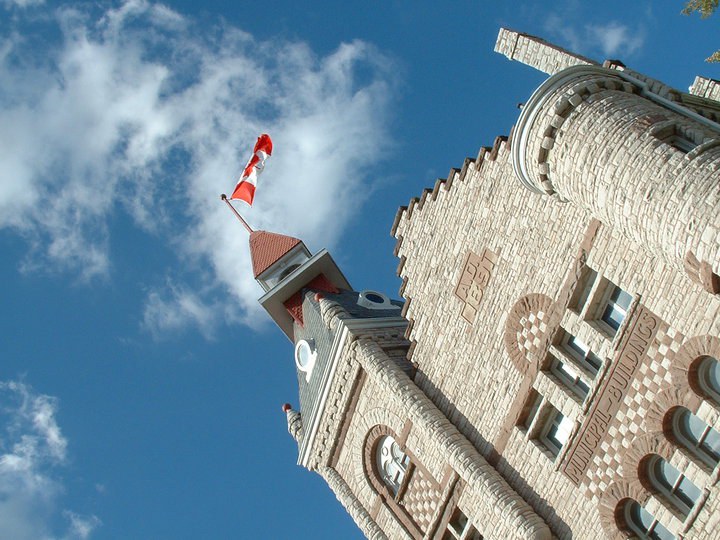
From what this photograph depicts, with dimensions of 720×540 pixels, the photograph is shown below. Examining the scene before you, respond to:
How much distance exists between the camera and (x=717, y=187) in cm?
1003

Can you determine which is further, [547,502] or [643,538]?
[547,502]

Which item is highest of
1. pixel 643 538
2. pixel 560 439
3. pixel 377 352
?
pixel 377 352

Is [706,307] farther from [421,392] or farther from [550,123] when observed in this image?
[421,392]

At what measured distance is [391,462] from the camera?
19047mm

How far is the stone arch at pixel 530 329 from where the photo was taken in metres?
14.3

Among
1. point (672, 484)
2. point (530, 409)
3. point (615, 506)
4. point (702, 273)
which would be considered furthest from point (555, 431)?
point (702, 273)

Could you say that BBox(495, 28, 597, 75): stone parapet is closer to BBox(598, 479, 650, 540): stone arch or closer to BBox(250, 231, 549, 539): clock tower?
BBox(250, 231, 549, 539): clock tower

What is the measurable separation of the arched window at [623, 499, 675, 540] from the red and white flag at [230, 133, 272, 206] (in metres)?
17.3

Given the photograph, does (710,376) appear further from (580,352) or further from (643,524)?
(643,524)

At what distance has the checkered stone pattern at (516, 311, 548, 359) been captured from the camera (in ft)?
47.4

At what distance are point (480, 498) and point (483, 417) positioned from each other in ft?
5.37

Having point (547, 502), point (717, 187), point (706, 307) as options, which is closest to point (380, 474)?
point (547, 502)

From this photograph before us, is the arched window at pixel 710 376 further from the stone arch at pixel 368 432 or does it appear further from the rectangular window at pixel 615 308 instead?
the stone arch at pixel 368 432

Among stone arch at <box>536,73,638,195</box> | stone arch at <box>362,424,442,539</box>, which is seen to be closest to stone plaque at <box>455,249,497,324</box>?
stone arch at <box>536,73,638,195</box>
